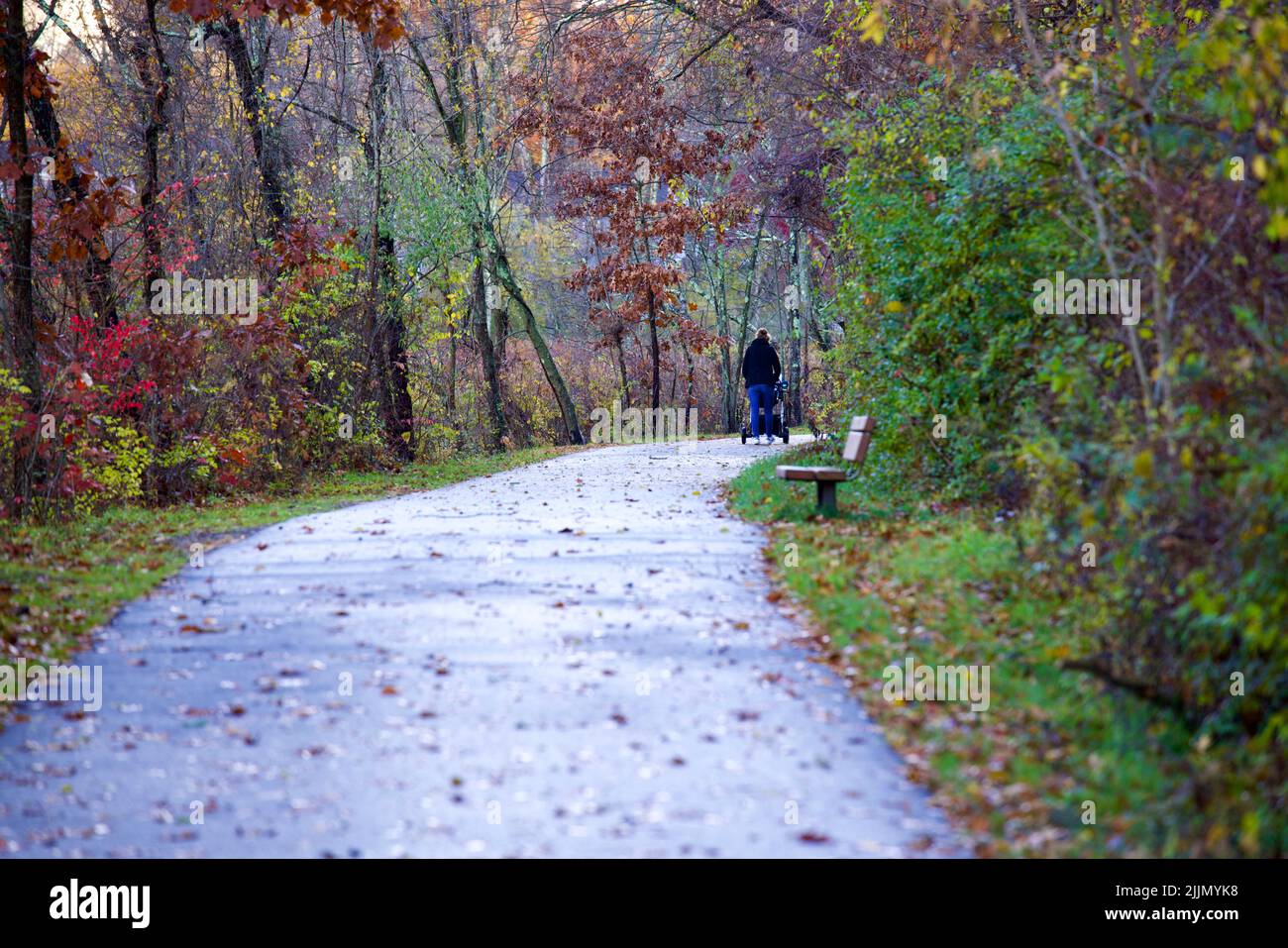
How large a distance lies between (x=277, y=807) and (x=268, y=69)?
2102cm

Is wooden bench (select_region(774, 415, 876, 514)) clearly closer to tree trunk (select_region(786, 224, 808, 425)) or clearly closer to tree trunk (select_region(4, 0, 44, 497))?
tree trunk (select_region(4, 0, 44, 497))

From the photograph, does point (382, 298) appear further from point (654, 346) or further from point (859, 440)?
point (654, 346)

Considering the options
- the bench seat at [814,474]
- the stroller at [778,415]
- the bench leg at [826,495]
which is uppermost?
the stroller at [778,415]

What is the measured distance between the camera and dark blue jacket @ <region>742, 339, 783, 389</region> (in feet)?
90.3

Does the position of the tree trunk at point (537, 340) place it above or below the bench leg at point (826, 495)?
above

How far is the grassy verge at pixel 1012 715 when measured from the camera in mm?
5188

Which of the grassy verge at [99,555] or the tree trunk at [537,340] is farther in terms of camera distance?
the tree trunk at [537,340]

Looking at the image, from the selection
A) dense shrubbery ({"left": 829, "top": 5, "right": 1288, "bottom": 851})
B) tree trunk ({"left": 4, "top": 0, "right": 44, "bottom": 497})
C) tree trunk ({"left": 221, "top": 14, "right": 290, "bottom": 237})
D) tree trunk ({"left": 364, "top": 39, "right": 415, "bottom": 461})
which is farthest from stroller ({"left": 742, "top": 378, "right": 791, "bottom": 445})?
tree trunk ({"left": 4, "top": 0, "right": 44, "bottom": 497})

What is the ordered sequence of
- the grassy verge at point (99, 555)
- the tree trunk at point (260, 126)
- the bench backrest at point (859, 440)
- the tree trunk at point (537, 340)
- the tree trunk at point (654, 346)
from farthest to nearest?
the tree trunk at point (654, 346)
the tree trunk at point (537, 340)
the tree trunk at point (260, 126)
the bench backrest at point (859, 440)
the grassy verge at point (99, 555)

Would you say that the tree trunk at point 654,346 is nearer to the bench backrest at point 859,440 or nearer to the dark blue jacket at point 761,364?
the dark blue jacket at point 761,364

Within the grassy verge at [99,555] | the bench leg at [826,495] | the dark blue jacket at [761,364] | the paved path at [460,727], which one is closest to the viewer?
the paved path at [460,727]

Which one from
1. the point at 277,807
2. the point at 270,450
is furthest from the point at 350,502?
the point at 277,807

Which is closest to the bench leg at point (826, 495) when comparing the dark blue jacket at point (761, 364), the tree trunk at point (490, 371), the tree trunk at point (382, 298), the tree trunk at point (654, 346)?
the tree trunk at point (382, 298)
